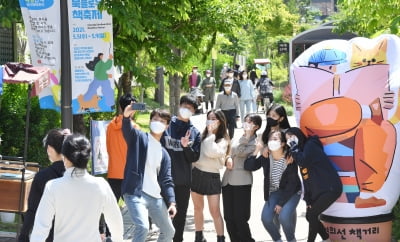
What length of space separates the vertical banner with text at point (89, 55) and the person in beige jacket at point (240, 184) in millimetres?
1566

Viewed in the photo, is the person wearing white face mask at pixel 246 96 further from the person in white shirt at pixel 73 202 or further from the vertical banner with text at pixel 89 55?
the person in white shirt at pixel 73 202

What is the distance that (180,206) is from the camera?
27.3 feet

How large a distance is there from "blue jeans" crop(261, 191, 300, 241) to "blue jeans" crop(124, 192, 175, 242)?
4.13ft

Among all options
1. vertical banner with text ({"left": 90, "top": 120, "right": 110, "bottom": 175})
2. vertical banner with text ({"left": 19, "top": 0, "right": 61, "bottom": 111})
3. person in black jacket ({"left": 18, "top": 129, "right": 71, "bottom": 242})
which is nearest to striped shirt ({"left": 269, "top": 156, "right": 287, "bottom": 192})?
vertical banner with text ({"left": 90, "top": 120, "right": 110, "bottom": 175})

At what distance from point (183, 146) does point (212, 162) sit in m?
0.51

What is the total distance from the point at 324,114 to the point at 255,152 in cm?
99

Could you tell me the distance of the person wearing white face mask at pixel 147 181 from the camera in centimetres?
700

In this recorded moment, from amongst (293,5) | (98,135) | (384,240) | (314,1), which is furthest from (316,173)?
(314,1)

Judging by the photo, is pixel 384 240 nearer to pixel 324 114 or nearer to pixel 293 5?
pixel 324 114

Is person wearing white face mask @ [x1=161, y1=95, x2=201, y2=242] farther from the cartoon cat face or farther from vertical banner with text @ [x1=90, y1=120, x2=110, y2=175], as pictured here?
the cartoon cat face

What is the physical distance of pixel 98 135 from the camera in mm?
8781

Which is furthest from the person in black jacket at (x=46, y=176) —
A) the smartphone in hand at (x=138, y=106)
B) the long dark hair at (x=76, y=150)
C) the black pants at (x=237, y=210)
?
the black pants at (x=237, y=210)

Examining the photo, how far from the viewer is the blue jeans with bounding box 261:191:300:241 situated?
7801mm

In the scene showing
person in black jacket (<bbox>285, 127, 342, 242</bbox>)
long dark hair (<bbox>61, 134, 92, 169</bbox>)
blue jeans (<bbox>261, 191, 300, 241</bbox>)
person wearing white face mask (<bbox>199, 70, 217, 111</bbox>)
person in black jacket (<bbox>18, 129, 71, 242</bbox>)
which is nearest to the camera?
long dark hair (<bbox>61, 134, 92, 169</bbox>)
